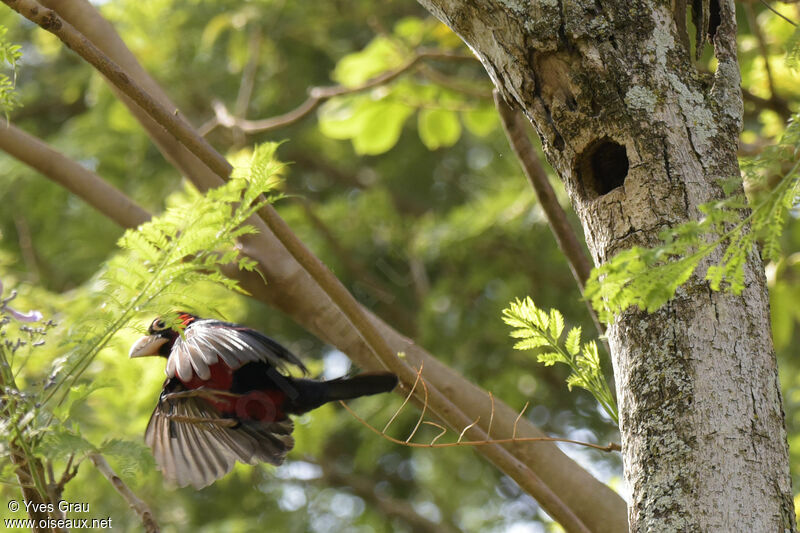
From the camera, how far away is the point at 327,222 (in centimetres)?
468

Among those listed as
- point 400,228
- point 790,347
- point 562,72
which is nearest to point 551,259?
point 400,228

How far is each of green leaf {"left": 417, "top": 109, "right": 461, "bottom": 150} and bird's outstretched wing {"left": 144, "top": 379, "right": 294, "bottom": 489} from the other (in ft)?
6.62

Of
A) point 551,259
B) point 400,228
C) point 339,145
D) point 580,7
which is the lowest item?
point 580,7

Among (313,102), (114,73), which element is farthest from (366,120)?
(114,73)

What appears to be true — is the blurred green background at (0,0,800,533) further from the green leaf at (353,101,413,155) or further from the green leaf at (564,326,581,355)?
the green leaf at (564,326,581,355)

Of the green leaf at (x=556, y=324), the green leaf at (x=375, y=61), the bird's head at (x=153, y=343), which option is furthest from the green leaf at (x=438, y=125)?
the green leaf at (x=556, y=324)

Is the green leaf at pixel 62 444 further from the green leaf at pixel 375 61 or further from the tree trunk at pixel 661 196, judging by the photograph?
the green leaf at pixel 375 61

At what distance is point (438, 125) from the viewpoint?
3572 mm

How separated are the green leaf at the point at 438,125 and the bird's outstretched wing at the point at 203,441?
202 centimetres

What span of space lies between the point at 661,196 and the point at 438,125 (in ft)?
8.02

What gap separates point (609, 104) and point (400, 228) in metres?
3.50

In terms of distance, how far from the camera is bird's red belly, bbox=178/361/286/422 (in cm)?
179

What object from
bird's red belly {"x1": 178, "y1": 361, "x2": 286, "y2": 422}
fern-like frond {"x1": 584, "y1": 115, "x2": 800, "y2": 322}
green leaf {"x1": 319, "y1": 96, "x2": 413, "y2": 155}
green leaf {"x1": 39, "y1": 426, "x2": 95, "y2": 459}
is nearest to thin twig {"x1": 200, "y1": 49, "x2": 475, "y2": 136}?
green leaf {"x1": 319, "y1": 96, "x2": 413, "y2": 155}

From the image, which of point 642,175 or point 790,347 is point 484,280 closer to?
point 790,347
